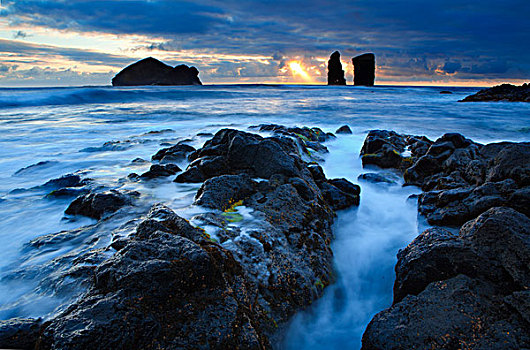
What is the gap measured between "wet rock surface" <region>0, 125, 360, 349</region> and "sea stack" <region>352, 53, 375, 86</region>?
11114 centimetres

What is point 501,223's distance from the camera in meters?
2.86

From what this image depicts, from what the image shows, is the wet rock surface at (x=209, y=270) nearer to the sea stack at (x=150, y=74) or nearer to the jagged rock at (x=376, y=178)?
the jagged rock at (x=376, y=178)

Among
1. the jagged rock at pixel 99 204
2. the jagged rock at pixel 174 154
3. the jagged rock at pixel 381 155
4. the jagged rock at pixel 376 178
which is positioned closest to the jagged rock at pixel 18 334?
the jagged rock at pixel 99 204

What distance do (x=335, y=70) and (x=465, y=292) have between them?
116 metres

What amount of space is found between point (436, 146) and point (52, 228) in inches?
269

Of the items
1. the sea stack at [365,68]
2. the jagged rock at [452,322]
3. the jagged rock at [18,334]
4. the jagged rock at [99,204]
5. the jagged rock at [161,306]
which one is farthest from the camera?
the sea stack at [365,68]

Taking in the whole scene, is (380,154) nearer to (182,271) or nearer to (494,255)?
(494,255)

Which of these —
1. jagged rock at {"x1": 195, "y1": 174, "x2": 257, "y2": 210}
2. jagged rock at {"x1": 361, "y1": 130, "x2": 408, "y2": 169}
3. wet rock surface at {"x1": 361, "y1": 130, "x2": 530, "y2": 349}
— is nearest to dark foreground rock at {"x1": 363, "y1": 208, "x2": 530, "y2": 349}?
wet rock surface at {"x1": 361, "y1": 130, "x2": 530, "y2": 349}

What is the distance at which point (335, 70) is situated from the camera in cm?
10944

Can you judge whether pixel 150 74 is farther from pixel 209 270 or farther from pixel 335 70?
pixel 209 270

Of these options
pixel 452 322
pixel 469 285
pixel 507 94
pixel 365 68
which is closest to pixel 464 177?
pixel 469 285

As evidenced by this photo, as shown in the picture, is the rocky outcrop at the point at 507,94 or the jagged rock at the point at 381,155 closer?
the jagged rock at the point at 381,155

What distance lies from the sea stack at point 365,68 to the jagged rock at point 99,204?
369 ft

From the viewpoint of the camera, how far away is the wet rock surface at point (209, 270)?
1.94 meters
